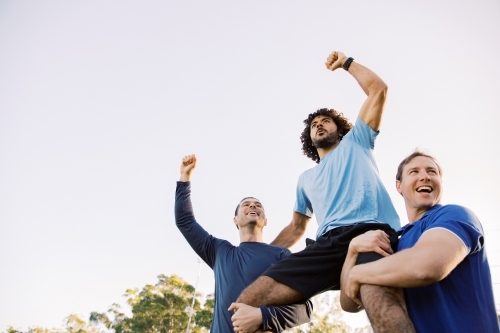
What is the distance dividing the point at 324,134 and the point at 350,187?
0.87 meters

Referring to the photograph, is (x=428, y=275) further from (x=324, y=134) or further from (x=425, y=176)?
(x=324, y=134)

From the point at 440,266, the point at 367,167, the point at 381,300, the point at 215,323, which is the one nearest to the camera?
the point at 440,266

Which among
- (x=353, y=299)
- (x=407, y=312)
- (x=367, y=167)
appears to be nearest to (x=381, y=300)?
(x=407, y=312)

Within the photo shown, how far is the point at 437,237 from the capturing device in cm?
200

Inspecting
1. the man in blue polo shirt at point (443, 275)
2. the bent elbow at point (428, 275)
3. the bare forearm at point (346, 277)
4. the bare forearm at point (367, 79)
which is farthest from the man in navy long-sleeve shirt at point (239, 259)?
the bare forearm at point (367, 79)

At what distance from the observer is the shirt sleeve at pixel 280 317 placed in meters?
2.61

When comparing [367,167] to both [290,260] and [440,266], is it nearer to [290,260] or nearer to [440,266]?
[290,260]

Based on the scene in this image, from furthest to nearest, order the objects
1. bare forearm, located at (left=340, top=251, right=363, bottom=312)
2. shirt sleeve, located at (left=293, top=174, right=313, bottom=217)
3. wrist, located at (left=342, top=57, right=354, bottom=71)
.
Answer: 1. shirt sleeve, located at (left=293, top=174, right=313, bottom=217)
2. wrist, located at (left=342, top=57, right=354, bottom=71)
3. bare forearm, located at (left=340, top=251, right=363, bottom=312)

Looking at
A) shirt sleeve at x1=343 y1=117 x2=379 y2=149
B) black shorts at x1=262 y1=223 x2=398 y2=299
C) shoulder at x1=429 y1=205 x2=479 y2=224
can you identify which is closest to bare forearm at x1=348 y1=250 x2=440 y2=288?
shoulder at x1=429 y1=205 x2=479 y2=224

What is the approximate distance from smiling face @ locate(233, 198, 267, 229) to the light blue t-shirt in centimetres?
102

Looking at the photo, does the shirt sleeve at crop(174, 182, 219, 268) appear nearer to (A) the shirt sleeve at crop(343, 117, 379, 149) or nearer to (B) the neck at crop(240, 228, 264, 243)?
(B) the neck at crop(240, 228, 264, 243)

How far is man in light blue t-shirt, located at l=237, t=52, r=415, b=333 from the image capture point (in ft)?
7.09

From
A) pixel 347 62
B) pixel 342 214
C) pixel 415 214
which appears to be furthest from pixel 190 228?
pixel 415 214

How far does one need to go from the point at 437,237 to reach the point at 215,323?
245 cm
